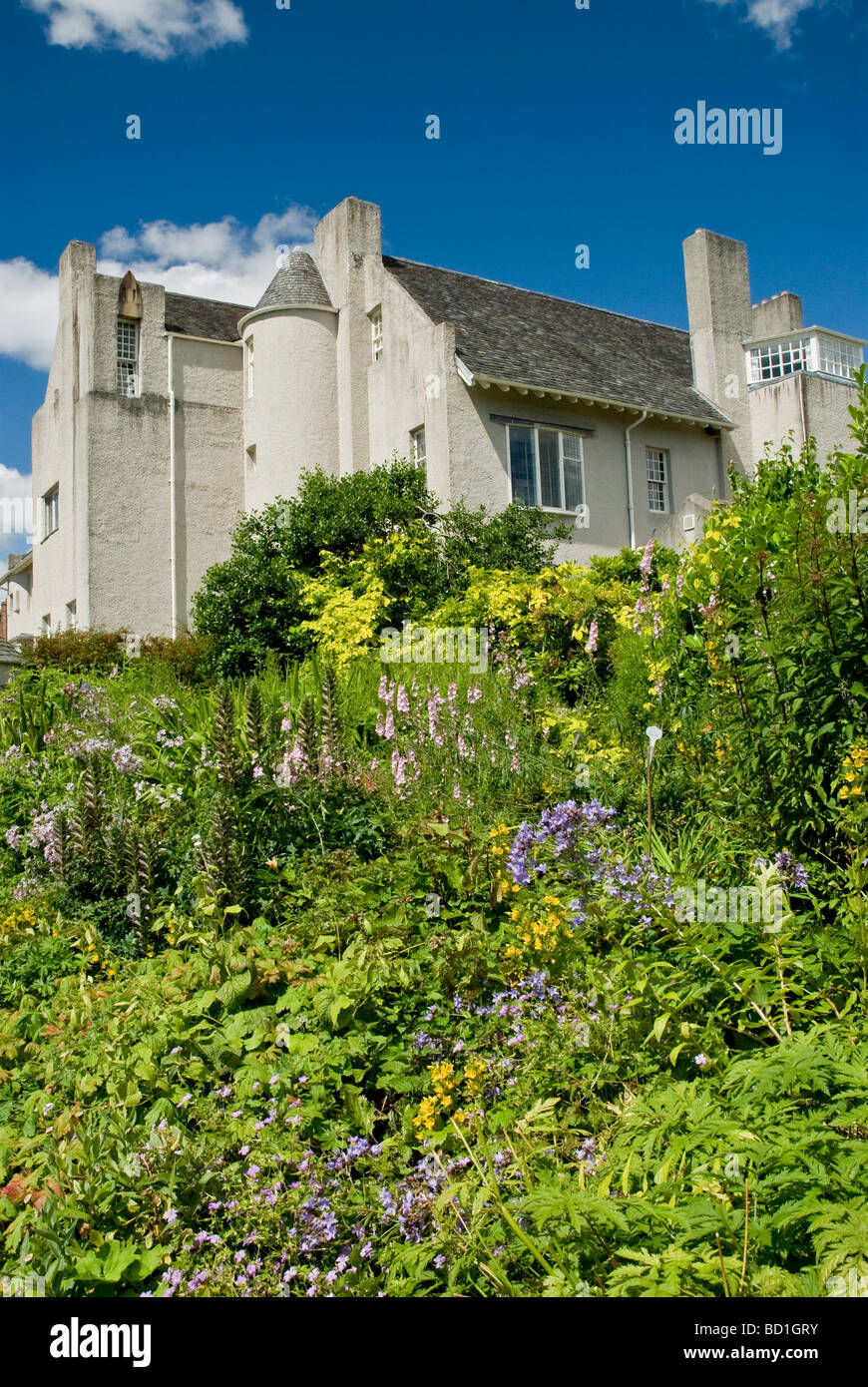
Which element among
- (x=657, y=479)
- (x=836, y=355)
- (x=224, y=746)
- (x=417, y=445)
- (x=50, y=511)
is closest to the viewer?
(x=224, y=746)

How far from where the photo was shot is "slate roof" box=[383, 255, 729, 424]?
753 inches

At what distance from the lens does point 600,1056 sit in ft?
11.7

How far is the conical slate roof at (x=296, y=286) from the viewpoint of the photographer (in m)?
20.7

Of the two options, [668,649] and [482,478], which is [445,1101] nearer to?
[668,649]

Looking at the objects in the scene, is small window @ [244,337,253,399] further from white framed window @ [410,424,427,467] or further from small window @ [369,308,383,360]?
white framed window @ [410,424,427,467]

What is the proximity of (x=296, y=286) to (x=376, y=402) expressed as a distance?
2.99m

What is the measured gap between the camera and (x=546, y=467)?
1941 cm

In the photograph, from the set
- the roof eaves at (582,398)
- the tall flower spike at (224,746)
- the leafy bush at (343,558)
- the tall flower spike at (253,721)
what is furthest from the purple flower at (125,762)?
the roof eaves at (582,398)

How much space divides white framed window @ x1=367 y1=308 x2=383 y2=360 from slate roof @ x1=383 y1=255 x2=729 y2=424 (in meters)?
0.86

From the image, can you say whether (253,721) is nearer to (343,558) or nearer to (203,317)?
(343,558)

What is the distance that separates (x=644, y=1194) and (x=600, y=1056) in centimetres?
82

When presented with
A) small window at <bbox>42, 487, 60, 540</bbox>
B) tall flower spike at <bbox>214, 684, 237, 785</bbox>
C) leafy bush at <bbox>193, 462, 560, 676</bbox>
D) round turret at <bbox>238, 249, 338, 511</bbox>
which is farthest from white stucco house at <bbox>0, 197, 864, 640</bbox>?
tall flower spike at <bbox>214, 684, 237, 785</bbox>

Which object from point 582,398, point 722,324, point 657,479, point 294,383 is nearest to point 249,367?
point 294,383
